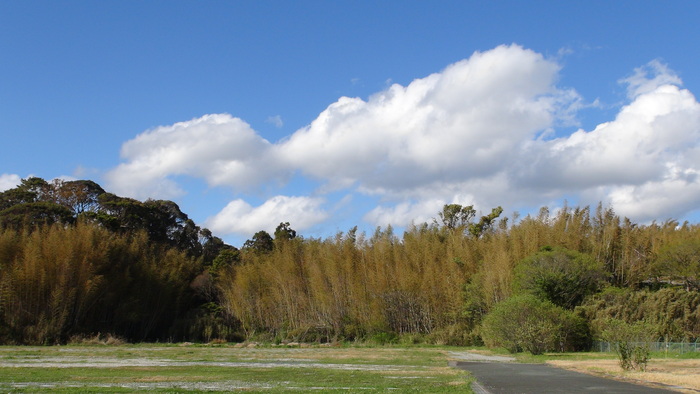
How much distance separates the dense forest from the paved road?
33.1 ft

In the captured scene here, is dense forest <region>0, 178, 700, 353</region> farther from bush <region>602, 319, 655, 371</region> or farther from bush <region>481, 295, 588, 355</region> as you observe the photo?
bush <region>602, 319, 655, 371</region>

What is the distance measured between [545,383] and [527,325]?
13035mm

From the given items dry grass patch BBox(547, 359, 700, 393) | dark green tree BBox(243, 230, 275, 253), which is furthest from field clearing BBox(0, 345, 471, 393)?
dark green tree BBox(243, 230, 275, 253)

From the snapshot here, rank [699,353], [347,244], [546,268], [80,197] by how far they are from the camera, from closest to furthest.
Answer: [699,353], [546,268], [347,244], [80,197]

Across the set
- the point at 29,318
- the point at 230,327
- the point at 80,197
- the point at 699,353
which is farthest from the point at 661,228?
the point at 80,197

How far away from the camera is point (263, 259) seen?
149 ft

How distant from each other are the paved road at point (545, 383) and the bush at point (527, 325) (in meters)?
9.08

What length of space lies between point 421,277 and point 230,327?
53.5 ft

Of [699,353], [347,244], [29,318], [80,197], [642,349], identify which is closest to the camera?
[642,349]

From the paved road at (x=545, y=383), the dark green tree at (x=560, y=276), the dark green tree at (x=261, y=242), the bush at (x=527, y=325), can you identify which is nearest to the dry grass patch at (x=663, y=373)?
the paved road at (x=545, y=383)

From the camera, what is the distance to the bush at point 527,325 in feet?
83.7

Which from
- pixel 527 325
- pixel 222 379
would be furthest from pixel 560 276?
pixel 222 379

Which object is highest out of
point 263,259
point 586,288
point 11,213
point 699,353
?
point 11,213

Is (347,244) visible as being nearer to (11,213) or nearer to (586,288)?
(586,288)
